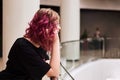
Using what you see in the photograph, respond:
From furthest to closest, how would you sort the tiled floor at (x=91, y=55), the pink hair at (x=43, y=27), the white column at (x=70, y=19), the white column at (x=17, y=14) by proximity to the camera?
1. the white column at (x=70, y=19)
2. the tiled floor at (x=91, y=55)
3. the white column at (x=17, y=14)
4. the pink hair at (x=43, y=27)

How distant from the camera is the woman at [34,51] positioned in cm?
286

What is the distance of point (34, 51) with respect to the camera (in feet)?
9.52

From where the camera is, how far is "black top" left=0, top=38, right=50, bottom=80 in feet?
9.43

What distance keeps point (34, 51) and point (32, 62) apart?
95 mm

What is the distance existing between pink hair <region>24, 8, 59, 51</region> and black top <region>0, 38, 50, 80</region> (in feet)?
0.29

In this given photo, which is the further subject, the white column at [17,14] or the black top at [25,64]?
the white column at [17,14]

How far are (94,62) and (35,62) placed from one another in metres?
14.7

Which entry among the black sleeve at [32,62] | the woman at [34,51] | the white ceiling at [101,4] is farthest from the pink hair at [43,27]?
the white ceiling at [101,4]

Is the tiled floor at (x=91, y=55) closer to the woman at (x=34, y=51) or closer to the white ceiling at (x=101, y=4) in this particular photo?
the white ceiling at (x=101, y=4)

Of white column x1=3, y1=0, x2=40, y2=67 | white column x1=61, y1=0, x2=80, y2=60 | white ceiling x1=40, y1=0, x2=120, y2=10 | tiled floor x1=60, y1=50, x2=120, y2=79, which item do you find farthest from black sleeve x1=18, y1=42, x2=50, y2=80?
white ceiling x1=40, y1=0, x2=120, y2=10

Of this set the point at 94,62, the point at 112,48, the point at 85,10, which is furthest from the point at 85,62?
the point at 85,10

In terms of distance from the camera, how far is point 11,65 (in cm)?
291

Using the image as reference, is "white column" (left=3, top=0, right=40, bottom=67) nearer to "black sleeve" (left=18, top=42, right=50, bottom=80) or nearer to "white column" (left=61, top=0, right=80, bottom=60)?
"black sleeve" (left=18, top=42, right=50, bottom=80)

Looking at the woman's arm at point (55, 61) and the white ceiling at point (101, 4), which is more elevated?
the white ceiling at point (101, 4)
